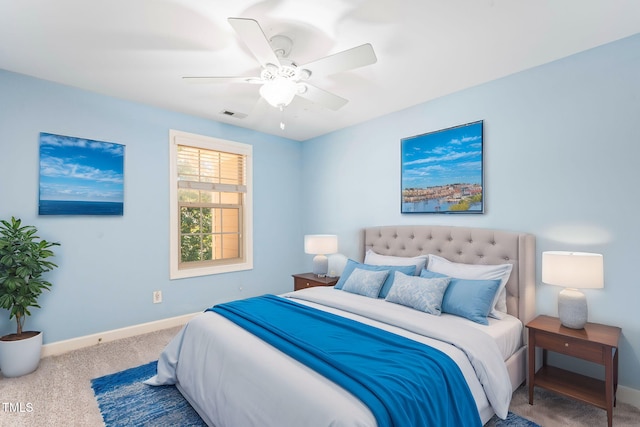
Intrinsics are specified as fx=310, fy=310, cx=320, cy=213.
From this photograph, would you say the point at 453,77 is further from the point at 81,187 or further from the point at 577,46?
the point at 81,187

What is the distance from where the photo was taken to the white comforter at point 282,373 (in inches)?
52.8

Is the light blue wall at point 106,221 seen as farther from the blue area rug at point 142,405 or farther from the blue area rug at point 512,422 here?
the blue area rug at point 512,422

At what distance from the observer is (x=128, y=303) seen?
3330 millimetres

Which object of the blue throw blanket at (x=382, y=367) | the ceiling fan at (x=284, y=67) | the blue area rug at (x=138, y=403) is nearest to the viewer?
the blue throw blanket at (x=382, y=367)

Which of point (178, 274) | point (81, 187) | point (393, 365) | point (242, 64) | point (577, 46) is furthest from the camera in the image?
point (178, 274)

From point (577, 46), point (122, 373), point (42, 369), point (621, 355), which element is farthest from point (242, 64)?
point (621, 355)

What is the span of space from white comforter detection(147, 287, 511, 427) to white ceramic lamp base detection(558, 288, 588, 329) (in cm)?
64

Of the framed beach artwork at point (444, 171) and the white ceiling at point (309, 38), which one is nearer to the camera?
the white ceiling at point (309, 38)

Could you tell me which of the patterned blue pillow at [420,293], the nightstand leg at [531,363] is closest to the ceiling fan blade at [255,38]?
the patterned blue pillow at [420,293]

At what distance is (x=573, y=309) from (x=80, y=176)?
4.31 meters

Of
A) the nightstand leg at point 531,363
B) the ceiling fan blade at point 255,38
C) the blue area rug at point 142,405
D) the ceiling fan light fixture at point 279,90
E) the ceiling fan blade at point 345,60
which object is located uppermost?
the ceiling fan blade at point 255,38

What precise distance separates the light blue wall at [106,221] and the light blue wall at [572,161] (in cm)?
250

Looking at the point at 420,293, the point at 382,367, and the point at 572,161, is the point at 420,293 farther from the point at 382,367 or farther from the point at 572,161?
the point at 572,161

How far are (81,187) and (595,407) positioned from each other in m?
4.61
